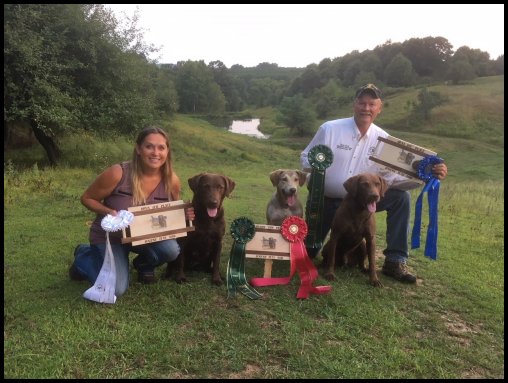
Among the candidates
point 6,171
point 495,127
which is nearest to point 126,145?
point 6,171

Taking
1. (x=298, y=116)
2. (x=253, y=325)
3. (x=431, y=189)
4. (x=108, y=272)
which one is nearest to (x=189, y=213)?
(x=108, y=272)

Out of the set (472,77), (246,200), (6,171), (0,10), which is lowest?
(246,200)

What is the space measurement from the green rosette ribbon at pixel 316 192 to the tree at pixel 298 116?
5280 centimetres

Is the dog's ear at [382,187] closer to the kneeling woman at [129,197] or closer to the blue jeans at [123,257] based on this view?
the kneeling woman at [129,197]

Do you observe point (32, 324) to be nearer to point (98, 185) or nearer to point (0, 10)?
point (98, 185)

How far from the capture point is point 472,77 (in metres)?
81.4

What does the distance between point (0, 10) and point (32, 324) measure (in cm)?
786

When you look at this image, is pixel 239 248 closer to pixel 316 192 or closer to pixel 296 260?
pixel 296 260

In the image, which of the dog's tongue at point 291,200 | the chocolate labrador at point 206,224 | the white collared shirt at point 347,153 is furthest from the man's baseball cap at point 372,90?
the chocolate labrador at point 206,224

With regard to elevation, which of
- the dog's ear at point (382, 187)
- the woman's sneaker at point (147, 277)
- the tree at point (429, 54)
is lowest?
the woman's sneaker at point (147, 277)

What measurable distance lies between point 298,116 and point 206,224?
54.6 meters

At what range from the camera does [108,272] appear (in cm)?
425

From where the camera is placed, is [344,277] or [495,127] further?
[495,127]

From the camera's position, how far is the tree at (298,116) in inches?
2261
